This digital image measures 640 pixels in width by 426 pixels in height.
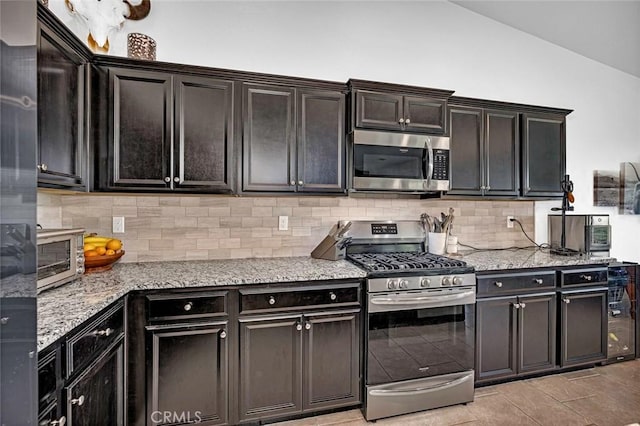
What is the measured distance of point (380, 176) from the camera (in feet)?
8.36

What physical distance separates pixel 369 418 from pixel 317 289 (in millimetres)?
930

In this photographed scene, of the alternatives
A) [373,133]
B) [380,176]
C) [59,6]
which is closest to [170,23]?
[59,6]

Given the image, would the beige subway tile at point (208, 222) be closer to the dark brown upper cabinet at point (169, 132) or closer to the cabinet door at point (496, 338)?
the dark brown upper cabinet at point (169, 132)

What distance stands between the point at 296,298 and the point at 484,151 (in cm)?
215

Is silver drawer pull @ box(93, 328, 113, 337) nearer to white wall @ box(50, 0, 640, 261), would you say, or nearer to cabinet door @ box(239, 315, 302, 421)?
cabinet door @ box(239, 315, 302, 421)

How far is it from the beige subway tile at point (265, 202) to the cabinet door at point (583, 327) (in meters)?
2.52

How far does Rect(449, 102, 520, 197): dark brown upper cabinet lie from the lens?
9.32 feet

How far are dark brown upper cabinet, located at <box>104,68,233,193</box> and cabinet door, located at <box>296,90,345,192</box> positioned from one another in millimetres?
521

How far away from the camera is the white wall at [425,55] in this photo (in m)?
Answer: 2.58

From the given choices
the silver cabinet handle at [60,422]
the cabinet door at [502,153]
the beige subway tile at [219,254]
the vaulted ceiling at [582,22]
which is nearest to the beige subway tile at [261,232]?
the beige subway tile at [219,254]

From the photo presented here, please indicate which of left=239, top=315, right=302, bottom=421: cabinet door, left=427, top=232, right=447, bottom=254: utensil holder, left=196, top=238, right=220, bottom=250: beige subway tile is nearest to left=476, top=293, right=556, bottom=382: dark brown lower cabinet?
left=427, top=232, right=447, bottom=254: utensil holder

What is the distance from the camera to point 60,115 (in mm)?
1711

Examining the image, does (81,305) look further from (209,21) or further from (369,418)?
(209,21)

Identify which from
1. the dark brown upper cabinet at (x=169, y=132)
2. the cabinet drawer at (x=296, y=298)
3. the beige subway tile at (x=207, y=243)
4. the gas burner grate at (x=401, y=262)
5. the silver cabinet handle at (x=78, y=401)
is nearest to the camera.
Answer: the silver cabinet handle at (x=78, y=401)
